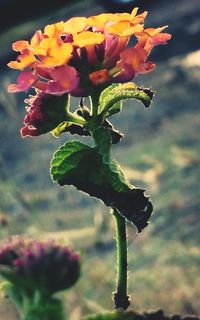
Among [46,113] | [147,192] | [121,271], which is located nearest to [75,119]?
[46,113]

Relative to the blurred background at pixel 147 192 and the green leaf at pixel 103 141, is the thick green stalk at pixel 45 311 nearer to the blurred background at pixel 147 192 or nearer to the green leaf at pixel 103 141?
the green leaf at pixel 103 141

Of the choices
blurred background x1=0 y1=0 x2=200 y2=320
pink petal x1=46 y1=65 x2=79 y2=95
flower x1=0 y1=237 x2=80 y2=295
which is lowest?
flower x1=0 y1=237 x2=80 y2=295

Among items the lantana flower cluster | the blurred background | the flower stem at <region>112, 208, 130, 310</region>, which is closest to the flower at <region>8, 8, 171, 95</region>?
the lantana flower cluster

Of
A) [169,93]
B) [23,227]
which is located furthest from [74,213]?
[169,93]

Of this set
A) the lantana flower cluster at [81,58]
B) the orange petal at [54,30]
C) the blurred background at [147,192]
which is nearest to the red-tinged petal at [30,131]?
the lantana flower cluster at [81,58]

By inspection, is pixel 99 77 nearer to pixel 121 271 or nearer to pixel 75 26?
pixel 75 26

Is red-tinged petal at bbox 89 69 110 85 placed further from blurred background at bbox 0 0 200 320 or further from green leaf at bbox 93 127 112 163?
blurred background at bbox 0 0 200 320

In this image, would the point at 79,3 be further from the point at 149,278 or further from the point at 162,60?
the point at 149,278
